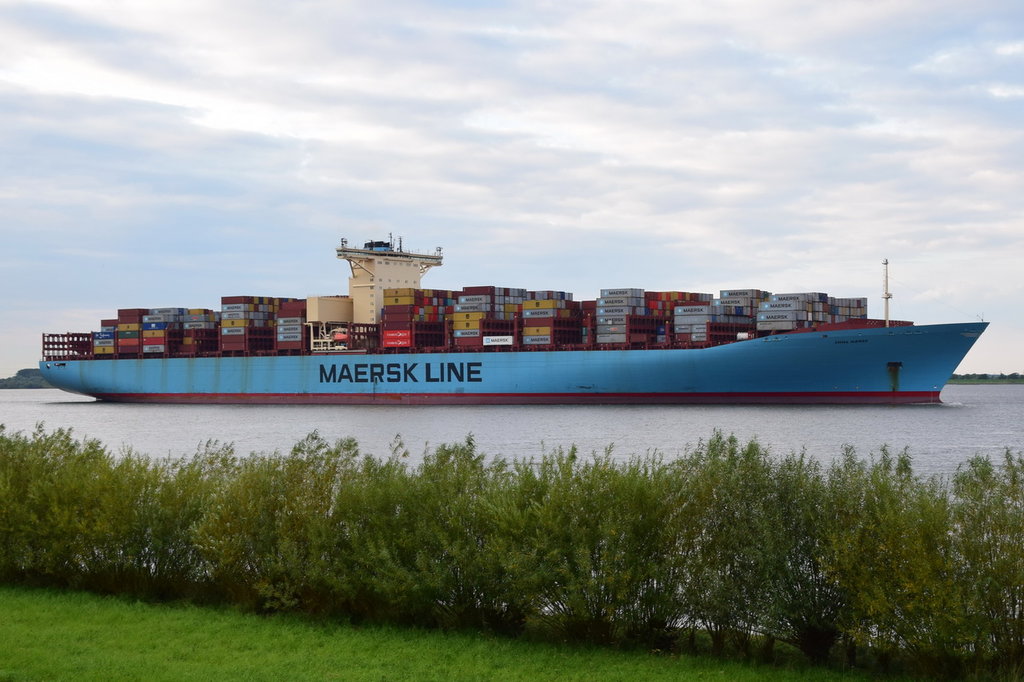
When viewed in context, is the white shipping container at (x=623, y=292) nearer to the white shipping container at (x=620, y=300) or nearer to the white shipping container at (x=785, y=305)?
the white shipping container at (x=620, y=300)

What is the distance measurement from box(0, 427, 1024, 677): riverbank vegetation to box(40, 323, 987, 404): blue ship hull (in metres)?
51.6

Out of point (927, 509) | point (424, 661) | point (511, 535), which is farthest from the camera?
point (511, 535)

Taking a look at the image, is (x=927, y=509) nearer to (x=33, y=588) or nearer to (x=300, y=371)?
(x=33, y=588)

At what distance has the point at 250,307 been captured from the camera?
279ft

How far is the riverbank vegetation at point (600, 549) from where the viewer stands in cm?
937

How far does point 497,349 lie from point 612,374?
371 inches

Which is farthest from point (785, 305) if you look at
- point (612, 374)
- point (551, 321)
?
point (551, 321)

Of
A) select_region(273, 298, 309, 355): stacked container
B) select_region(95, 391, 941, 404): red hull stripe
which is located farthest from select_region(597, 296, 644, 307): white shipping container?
select_region(273, 298, 309, 355): stacked container

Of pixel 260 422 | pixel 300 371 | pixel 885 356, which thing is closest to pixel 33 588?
pixel 260 422

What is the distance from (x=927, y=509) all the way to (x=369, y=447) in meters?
32.2

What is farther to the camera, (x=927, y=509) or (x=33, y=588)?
(x=33, y=588)

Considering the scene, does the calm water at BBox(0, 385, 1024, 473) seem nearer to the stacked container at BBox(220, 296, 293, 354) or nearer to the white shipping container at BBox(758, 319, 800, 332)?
the white shipping container at BBox(758, 319, 800, 332)

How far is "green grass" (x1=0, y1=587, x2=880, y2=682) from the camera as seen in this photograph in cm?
968

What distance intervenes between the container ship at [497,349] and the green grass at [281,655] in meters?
52.5
